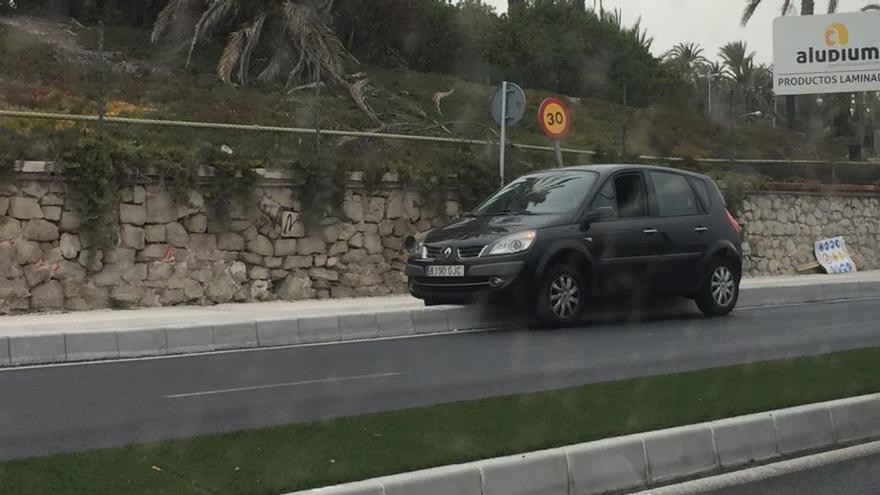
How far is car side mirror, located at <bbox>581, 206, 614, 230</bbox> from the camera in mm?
11203

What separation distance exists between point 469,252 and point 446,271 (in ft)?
1.11

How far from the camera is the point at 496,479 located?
4.91 meters

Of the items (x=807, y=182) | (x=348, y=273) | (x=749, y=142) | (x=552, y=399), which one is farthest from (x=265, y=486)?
(x=749, y=142)

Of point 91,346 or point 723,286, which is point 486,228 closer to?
point 723,286

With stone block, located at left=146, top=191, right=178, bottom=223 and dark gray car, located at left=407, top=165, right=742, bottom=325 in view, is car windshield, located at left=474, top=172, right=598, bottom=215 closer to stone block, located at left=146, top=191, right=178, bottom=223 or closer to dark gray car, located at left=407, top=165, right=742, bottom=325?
dark gray car, located at left=407, top=165, right=742, bottom=325

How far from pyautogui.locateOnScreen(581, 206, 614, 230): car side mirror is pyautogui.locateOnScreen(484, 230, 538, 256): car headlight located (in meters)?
0.70

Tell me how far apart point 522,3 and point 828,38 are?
10093 mm

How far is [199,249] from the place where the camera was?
46.2 ft

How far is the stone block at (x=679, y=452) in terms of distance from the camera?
18.0ft

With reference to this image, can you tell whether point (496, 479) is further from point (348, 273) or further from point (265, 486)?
point (348, 273)

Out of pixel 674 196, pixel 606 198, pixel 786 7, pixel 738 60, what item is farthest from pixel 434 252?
pixel 738 60

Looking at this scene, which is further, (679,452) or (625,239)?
(625,239)

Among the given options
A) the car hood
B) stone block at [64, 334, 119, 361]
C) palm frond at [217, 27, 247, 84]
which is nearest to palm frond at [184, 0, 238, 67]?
palm frond at [217, 27, 247, 84]

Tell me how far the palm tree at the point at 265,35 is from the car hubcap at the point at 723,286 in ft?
37.1
